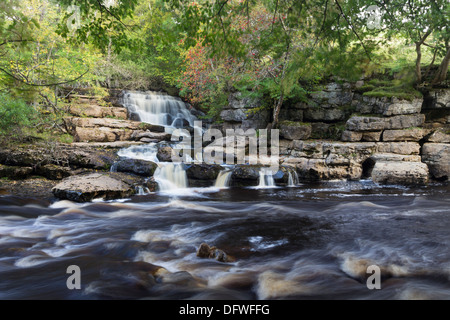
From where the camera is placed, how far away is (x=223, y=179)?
396 inches

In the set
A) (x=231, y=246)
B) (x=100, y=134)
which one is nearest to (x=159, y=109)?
(x=100, y=134)

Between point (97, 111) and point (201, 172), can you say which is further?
point (97, 111)

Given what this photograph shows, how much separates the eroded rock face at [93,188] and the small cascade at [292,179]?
228 inches

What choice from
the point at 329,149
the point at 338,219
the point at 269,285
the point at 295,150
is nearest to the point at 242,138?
the point at 295,150

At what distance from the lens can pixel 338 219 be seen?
5.94 meters

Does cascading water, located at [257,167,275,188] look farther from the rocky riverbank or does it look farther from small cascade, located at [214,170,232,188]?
small cascade, located at [214,170,232,188]

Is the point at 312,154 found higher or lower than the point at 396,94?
lower

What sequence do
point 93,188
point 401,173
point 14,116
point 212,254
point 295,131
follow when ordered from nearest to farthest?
point 212,254
point 93,188
point 14,116
point 401,173
point 295,131

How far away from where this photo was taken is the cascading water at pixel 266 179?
10070 millimetres

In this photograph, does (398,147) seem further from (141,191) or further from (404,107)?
(141,191)

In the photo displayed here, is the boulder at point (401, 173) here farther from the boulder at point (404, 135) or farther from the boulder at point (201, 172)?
the boulder at point (201, 172)

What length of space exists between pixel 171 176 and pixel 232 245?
5.94 metres

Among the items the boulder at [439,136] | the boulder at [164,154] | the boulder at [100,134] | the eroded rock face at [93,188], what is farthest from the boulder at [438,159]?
the boulder at [100,134]

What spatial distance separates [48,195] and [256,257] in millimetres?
6763
